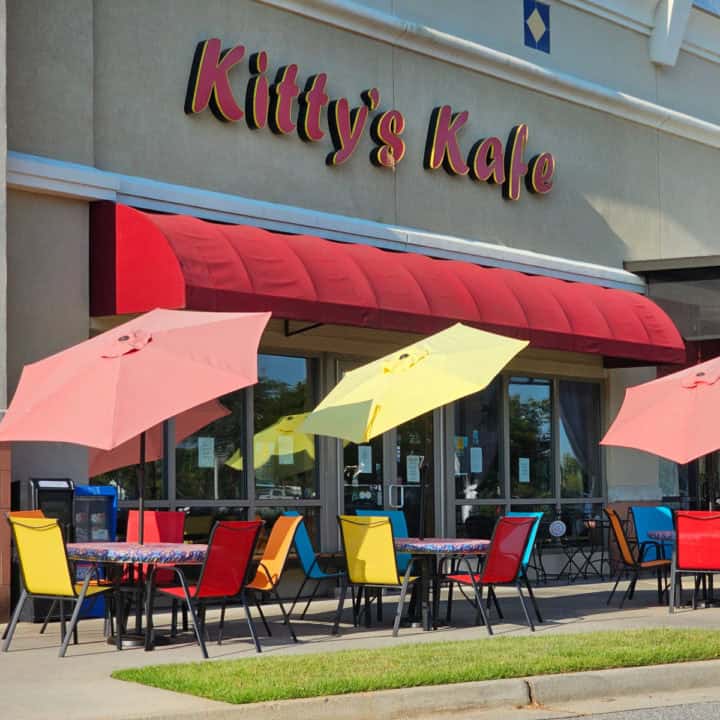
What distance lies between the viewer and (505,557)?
12703mm

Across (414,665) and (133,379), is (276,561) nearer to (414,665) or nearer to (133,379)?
(133,379)

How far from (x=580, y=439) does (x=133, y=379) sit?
37.6 feet

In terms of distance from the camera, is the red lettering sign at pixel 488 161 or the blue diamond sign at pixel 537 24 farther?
the blue diamond sign at pixel 537 24

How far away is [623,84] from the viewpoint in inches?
858

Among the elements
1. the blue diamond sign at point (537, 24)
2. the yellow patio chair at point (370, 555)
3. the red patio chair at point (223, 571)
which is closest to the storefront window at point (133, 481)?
the yellow patio chair at point (370, 555)

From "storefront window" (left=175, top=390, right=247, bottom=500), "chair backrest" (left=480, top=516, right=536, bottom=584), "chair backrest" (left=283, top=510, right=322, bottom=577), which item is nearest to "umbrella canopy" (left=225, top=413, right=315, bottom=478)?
"storefront window" (left=175, top=390, right=247, bottom=500)

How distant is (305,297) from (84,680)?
605 centimetres

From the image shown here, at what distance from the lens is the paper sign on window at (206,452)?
15.7 m

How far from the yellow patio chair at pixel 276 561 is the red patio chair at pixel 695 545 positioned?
4.04 meters

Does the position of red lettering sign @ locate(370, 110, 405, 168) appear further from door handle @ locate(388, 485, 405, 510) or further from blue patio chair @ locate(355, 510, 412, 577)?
blue patio chair @ locate(355, 510, 412, 577)

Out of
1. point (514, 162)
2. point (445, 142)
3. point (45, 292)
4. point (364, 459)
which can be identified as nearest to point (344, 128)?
point (445, 142)

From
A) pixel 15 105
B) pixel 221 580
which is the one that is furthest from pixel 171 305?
pixel 221 580

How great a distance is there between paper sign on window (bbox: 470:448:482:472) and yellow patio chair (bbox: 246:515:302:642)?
7.06 meters

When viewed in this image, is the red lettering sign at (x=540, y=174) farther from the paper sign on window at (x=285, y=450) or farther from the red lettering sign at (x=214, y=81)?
the paper sign on window at (x=285, y=450)
